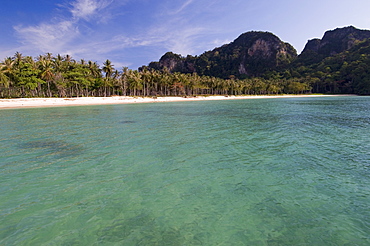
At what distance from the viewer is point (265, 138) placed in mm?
14227

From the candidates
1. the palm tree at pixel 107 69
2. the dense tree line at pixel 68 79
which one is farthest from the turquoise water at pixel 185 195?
the palm tree at pixel 107 69

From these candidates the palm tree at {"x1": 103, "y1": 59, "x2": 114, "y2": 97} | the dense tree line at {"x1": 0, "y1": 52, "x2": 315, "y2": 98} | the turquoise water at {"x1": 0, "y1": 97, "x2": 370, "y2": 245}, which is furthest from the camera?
the palm tree at {"x1": 103, "y1": 59, "x2": 114, "y2": 97}

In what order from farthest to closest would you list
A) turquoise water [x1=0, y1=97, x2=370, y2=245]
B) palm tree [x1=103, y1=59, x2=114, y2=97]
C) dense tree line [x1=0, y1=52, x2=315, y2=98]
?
palm tree [x1=103, y1=59, x2=114, y2=97], dense tree line [x1=0, y1=52, x2=315, y2=98], turquoise water [x1=0, y1=97, x2=370, y2=245]

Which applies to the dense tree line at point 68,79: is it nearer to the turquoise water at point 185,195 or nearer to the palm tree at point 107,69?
the palm tree at point 107,69

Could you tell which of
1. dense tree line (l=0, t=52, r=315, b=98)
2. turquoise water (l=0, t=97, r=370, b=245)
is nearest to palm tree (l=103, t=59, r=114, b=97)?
dense tree line (l=0, t=52, r=315, b=98)

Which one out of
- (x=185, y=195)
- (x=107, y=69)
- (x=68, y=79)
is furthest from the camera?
(x=107, y=69)

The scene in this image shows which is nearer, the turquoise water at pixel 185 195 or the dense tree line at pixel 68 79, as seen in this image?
the turquoise water at pixel 185 195

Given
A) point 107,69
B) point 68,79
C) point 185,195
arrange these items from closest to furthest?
point 185,195 → point 68,79 → point 107,69

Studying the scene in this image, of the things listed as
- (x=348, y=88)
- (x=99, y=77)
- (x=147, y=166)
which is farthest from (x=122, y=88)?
(x=348, y=88)

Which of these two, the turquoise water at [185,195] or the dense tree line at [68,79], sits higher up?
the dense tree line at [68,79]

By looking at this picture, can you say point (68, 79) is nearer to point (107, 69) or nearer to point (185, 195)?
point (107, 69)

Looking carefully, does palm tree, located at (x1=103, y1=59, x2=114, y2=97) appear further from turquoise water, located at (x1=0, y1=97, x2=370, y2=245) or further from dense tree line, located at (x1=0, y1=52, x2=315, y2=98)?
turquoise water, located at (x1=0, y1=97, x2=370, y2=245)

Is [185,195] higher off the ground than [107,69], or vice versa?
[107,69]

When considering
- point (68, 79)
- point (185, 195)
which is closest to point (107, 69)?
point (68, 79)
